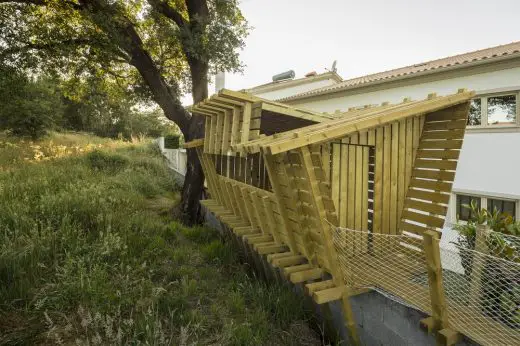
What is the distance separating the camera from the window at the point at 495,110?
304 inches

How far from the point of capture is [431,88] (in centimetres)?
912

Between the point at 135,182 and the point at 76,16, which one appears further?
the point at 135,182

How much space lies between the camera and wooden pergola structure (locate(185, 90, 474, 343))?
11.1ft

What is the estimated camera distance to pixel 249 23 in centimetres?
927

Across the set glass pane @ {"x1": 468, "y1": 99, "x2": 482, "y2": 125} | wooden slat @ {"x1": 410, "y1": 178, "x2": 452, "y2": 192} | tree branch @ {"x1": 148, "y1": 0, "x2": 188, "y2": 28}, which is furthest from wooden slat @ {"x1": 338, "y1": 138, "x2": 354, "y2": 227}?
glass pane @ {"x1": 468, "y1": 99, "x2": 482, "y2": 125}

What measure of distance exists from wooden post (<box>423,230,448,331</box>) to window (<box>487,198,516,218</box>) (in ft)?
21.1

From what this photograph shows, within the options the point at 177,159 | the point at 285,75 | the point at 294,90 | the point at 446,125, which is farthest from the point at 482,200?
the point at 285,75

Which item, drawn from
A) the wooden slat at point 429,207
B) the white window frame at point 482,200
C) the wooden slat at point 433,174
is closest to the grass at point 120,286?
the wooden slat at point 429,207

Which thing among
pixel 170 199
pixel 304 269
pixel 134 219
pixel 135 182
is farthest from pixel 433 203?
pixel 135 182

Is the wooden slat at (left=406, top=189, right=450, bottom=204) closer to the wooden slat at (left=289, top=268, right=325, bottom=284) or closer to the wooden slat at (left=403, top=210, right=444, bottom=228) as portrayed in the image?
the wooden slat at (left=403, top=210, right=444, bottom=228)

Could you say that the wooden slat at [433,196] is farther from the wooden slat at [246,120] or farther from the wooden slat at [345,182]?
the wooden slat at [246,120]

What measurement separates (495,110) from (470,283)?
7.23 meters

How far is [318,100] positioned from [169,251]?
9255 mm

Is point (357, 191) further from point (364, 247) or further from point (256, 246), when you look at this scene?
point (256, 246)
